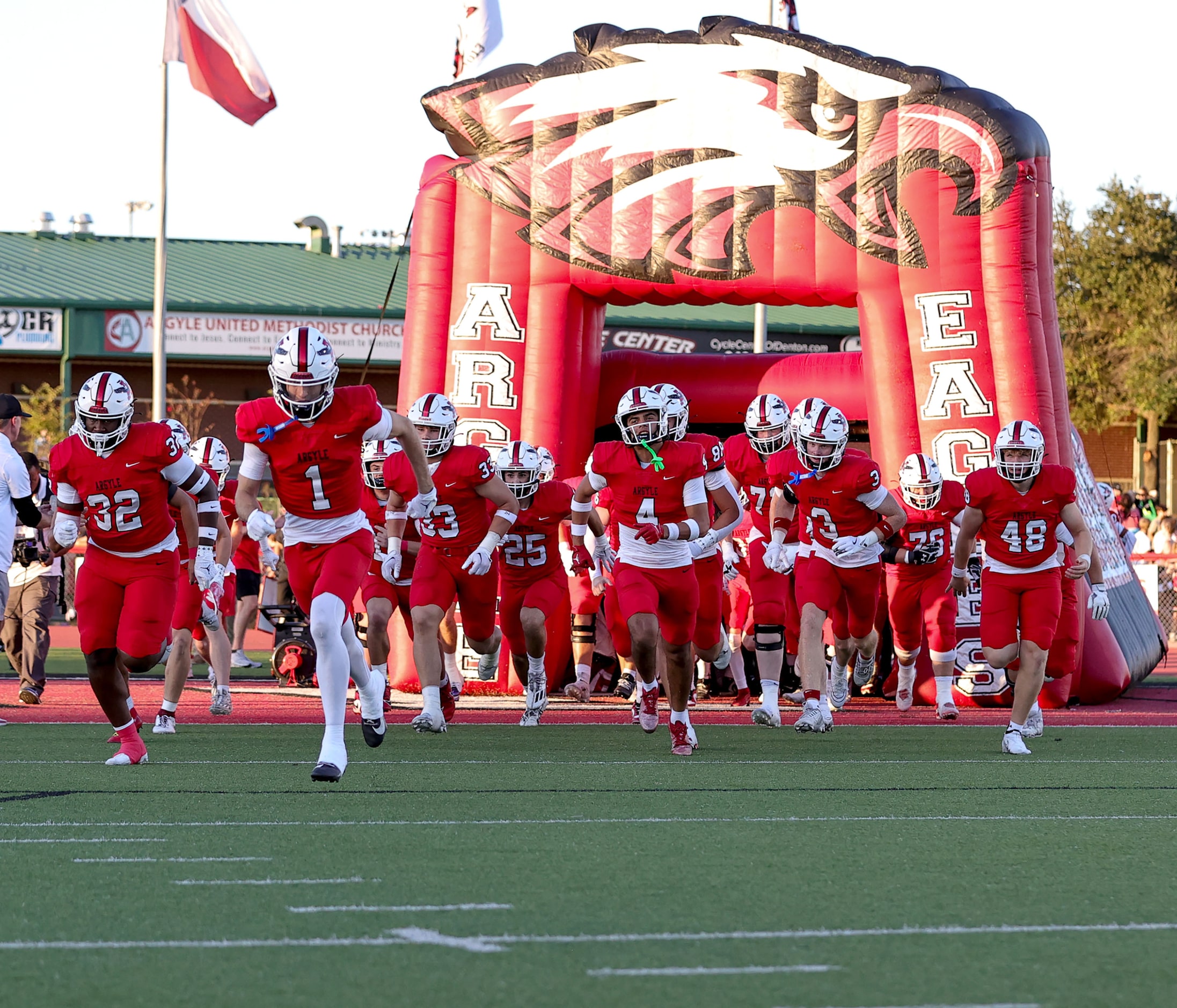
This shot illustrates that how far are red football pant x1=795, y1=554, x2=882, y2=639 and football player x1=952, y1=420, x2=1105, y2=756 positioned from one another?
1.08 m

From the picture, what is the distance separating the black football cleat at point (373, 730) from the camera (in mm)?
7738

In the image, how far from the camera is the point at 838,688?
37.3 ft

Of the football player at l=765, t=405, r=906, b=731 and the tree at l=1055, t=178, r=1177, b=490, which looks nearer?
the football player at l=765, t=405, r=906, b=731

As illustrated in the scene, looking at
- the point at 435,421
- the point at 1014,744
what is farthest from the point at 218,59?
the point at 1014,744

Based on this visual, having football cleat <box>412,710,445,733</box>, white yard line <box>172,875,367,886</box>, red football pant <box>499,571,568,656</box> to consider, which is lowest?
football cleat <box>412,710,445,733</box>

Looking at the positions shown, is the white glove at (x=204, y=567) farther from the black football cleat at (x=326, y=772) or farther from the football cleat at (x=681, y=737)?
the football cleat at (x=681, y=737)

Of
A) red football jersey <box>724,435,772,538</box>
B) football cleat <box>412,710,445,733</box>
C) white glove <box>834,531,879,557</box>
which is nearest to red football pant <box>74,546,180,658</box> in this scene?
football cleat <box>412,710,445,733</box>

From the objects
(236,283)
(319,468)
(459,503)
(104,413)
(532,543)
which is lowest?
(532,543)

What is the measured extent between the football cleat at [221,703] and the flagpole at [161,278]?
8639 mm

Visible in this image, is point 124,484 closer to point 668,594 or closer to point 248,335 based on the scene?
point 668,594

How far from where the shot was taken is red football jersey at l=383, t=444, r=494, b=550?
31.2 feet

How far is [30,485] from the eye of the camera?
9.64 metres

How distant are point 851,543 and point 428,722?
8.62ft

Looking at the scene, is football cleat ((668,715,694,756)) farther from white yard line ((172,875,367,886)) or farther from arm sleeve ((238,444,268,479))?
white yard line ((172,875,367,886))
